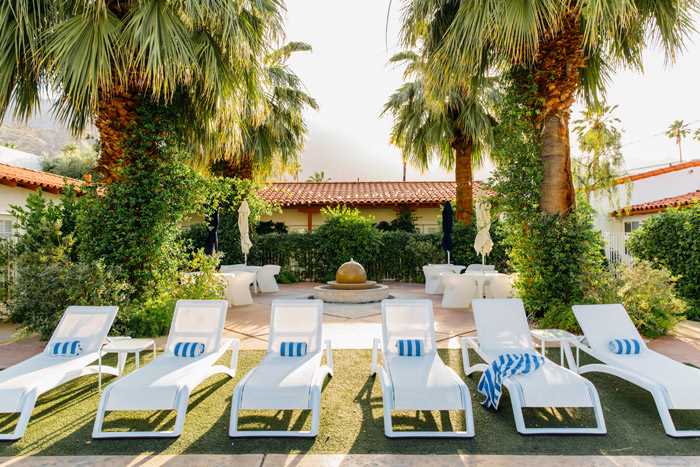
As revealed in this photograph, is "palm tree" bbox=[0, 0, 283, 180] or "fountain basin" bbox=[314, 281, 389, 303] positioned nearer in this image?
"palm tree" bbox=[0, 0, 283, 180]

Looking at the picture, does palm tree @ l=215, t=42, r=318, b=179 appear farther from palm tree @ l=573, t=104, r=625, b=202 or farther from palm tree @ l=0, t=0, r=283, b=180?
palm tree @ l=573, t=104, r=625, b=202

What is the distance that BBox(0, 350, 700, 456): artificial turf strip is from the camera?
373cm

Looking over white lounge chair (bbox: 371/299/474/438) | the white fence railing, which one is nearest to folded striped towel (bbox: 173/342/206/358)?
white lounge chair (bbox: 371/299/474/438)

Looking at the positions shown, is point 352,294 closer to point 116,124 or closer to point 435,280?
point 435,280

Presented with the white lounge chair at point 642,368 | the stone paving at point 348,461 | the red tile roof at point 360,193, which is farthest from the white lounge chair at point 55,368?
the red tile roof at point 360,193

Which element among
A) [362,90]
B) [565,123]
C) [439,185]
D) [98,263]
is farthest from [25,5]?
[439,185]

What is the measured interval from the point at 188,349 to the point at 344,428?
2.23 meters

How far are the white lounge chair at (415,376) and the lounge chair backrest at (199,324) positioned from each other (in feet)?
6.92

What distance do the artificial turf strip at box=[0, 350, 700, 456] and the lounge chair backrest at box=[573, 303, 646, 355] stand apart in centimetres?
56

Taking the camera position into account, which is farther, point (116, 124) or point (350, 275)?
point (350, 275)

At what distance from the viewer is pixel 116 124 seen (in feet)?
25.1

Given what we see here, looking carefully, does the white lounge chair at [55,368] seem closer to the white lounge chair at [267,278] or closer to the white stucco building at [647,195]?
the white lounge chair at [267,278]

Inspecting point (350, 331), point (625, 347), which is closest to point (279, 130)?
point (350, 331)

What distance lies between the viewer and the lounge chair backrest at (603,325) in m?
5.26
